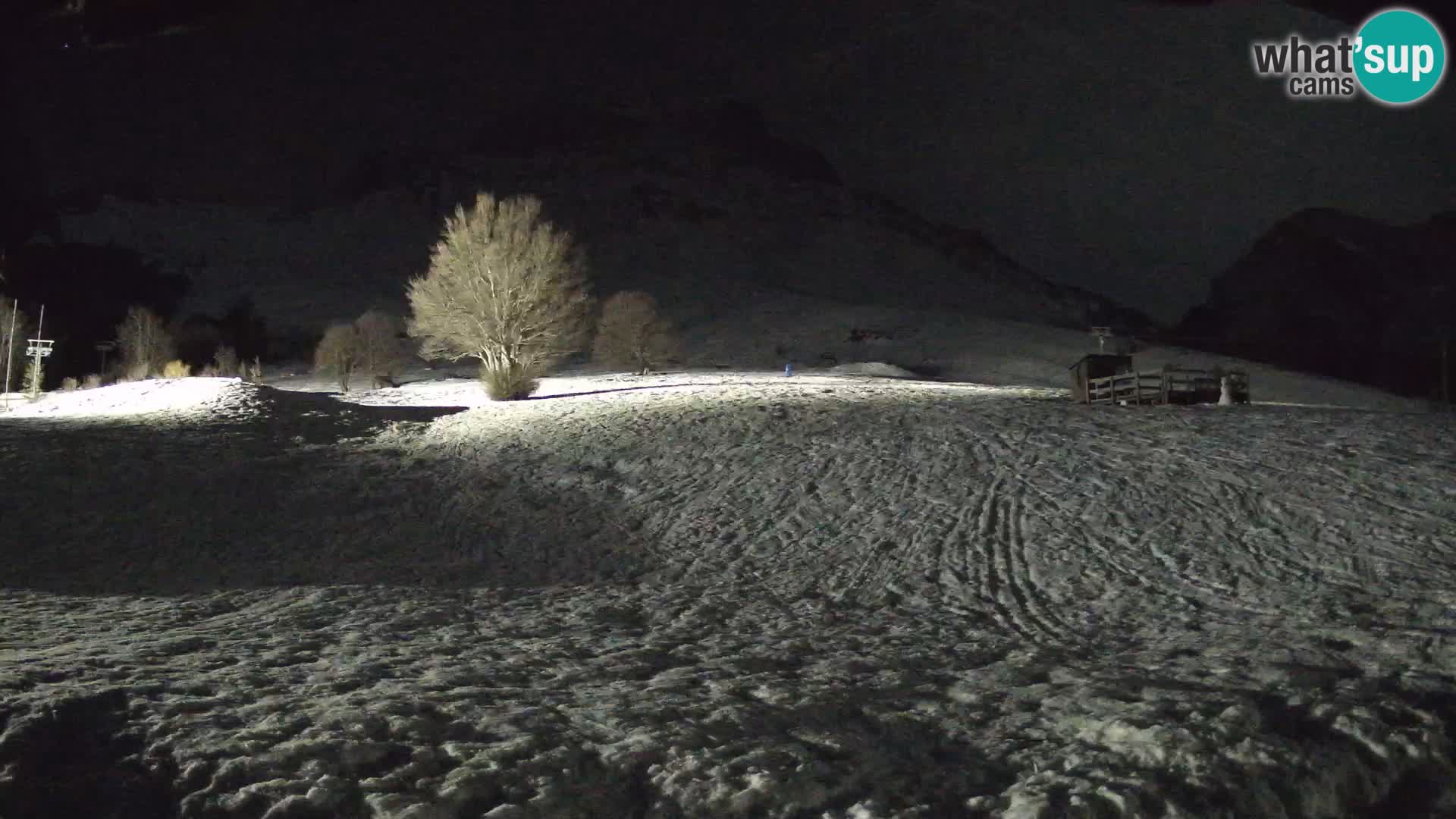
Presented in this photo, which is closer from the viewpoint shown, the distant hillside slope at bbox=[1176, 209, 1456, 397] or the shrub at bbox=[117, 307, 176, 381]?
the shrub at bbox=[117, 307, 176, 381]

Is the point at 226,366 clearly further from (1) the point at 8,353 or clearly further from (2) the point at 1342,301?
(2) the point at 1342,301

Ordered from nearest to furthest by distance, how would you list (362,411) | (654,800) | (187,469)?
(654,800) < (187,469) < (362,411)

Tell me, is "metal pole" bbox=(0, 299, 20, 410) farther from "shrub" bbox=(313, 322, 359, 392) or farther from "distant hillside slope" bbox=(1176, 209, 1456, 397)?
"distant hillside slope" bbox=(1176, 209, 1456, 397)

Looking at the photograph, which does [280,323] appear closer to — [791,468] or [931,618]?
[791,468]

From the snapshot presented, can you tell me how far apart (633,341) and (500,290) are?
19.6m

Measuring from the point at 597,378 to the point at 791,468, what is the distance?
97.3 ft

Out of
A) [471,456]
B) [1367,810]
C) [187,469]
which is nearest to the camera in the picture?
[1367,810]

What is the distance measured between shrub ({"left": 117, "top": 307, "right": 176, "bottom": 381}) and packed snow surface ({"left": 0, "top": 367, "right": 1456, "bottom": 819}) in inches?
1715

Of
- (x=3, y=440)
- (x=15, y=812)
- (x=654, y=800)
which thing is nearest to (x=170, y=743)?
(x=15, y=812)

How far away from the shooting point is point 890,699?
6.93 metres

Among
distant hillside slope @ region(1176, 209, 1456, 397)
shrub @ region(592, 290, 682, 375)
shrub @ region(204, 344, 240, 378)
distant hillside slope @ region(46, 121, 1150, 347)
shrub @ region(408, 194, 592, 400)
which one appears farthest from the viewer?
distant hillside slope @ region(46, 121, 1150, 347)

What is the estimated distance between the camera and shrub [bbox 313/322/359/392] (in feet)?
172

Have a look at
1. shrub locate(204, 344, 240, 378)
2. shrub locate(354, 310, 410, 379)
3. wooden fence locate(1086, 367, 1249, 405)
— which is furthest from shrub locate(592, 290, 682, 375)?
wooden fence locate(1086, 367, 1249, 405)

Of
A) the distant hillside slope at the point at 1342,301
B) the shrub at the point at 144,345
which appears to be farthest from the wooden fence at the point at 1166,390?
the shrub at the point at 144,345
